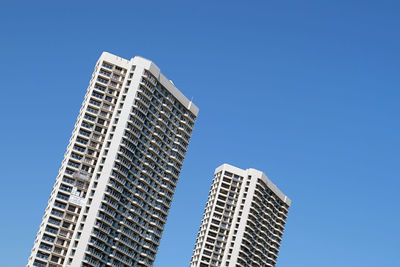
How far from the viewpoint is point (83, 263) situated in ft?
470

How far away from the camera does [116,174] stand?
15188 cm

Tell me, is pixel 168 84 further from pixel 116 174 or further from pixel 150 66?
pixel 116 174

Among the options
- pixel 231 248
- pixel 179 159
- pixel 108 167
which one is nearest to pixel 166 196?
pixel 179 159

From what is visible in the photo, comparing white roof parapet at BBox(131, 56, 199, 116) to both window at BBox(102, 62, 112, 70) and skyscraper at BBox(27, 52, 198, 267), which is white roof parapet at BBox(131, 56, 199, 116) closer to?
skyscraper at BBox(27, 52, 198, 267)

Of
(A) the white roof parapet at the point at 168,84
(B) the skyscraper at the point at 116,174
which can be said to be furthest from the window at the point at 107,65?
(A) the white roof parapet at the point at 168,84

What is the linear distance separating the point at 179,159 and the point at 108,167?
90.5 ft

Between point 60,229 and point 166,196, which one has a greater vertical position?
point 166,196

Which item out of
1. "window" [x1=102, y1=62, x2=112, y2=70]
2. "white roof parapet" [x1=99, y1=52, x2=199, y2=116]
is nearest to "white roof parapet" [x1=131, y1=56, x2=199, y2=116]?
"white roof parapet" [x1=99, y1=52, x2=199, y2=116]

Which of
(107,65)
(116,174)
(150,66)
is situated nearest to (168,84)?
(150,66)

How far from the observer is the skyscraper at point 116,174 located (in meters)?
145

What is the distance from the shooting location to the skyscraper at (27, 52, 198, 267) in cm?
14525

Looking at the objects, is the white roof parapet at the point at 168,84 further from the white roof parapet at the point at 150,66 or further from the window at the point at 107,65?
the window at the point at 107,65

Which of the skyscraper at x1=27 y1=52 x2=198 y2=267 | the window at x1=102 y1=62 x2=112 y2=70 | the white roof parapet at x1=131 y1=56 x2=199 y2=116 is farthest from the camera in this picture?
the white roof parapet at x1=131 y1=56 x2=199 y2=116

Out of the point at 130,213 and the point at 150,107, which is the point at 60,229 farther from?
the point at 150,107
